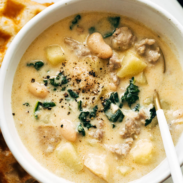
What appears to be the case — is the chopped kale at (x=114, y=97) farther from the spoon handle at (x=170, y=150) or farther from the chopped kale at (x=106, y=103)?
the spoon handle at (x=170, y=150)

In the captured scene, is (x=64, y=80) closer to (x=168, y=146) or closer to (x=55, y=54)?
(x=55, y=54)

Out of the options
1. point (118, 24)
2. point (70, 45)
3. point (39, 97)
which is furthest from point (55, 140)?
point (118, 24)

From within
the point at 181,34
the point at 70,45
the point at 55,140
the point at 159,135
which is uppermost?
the point at 181,34

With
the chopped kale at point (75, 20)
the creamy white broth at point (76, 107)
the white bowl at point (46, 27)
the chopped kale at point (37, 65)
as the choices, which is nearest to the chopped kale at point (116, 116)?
the creamy white broth at point (76, 107)

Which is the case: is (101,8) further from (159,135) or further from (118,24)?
(159,135)

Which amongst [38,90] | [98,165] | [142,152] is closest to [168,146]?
[142,152]
